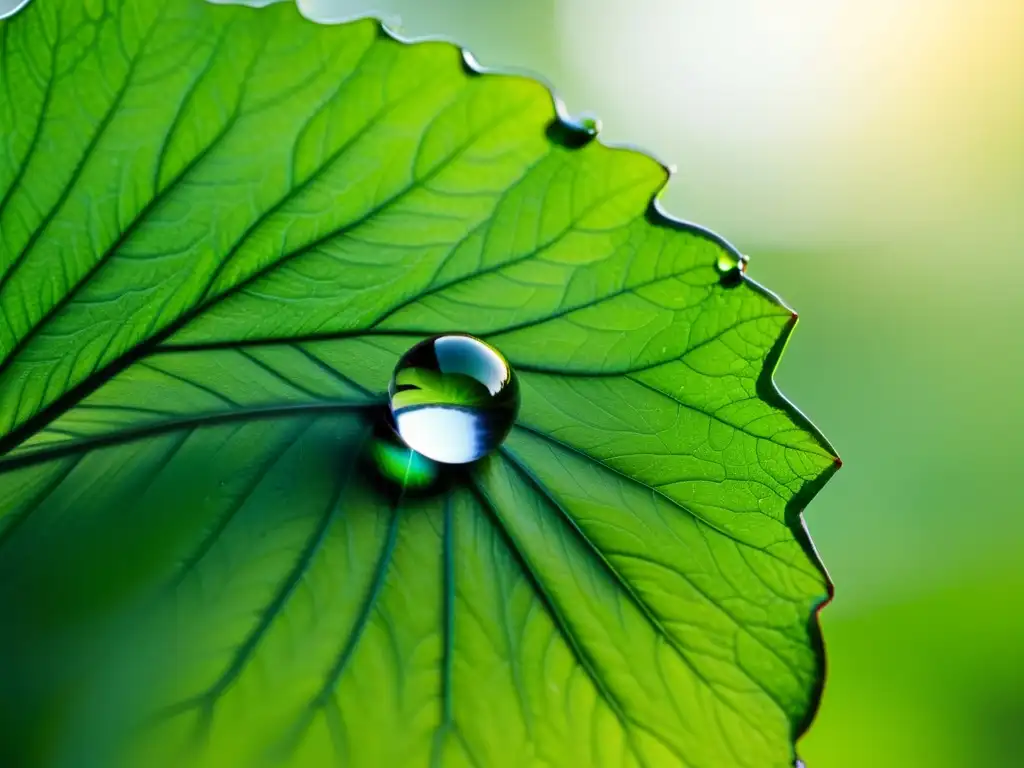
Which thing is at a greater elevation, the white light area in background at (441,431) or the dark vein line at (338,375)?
the dark vein line at (338,375)

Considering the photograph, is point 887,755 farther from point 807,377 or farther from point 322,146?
point 322,146

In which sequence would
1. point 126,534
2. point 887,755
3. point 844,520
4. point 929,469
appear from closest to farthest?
point 126,534 → point 887,755 → point 844,520 → point 929,469

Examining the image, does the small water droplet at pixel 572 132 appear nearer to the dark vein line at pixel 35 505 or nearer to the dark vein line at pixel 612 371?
the dark vein line at pixel 612 371

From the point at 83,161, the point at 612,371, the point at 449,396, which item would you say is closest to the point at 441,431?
the point at 449,396

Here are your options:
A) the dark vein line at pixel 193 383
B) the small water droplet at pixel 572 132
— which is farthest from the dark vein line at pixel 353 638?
the small water droplet at pixel 572 132

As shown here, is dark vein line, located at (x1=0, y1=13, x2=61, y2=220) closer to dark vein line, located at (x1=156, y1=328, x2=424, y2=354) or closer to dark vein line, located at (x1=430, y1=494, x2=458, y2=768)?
dark vein line, located at (x1=156, y1=328, x2=424, y2=354)

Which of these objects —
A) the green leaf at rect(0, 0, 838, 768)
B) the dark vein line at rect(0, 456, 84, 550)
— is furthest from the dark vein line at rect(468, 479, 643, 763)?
the dark vein line at rect(0, 456, 84, 550)

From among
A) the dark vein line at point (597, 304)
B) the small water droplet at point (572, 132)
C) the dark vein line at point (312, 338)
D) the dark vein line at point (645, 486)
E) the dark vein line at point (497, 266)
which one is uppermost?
the small water droplet at point (572, 132)

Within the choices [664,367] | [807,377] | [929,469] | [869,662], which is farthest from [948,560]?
[664,367]
